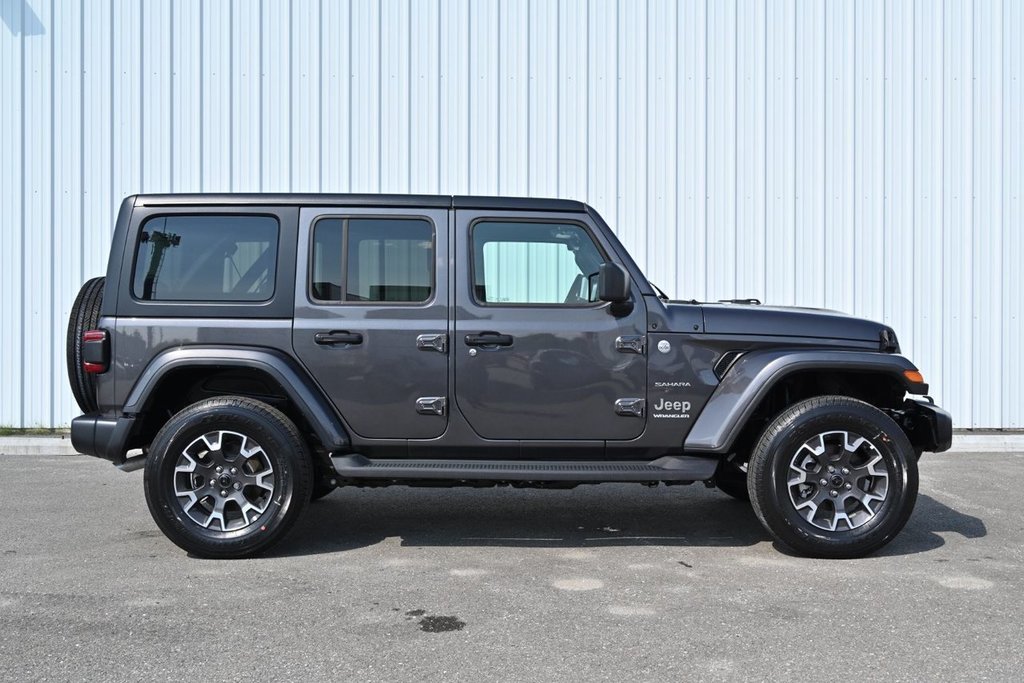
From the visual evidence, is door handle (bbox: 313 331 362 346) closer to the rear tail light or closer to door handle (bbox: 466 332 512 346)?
door handle (bbox: 466 332 512 346)

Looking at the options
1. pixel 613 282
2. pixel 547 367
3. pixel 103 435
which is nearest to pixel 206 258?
pixel 103 435

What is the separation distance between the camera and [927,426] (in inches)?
182

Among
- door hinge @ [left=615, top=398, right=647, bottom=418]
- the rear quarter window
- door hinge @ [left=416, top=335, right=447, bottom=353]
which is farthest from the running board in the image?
the rear quarter window

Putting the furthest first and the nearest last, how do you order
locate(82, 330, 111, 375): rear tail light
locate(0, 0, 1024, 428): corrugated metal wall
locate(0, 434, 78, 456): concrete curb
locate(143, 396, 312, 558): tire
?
locate(0, 0, 1024, 428): corrugated metal wall, locate(0, 434, 78, 456): concrete curb, locate(82, 330, 111, 375): rear tail light, locate(143, 396, 312, 558): tire

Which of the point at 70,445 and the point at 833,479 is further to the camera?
the point at 70,445

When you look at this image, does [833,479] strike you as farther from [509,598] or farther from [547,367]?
[509,598]

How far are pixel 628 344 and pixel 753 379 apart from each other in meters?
0.69

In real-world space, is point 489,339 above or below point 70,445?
above

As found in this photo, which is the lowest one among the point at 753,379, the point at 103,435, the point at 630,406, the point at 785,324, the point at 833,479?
the point at 833,479

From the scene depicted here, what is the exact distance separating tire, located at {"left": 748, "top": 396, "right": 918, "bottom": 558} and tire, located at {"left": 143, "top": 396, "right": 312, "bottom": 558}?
8.14 ft

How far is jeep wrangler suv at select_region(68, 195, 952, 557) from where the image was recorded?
441 centimetres

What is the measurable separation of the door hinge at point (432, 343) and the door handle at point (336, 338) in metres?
0.33

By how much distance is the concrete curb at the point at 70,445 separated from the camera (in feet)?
26.9

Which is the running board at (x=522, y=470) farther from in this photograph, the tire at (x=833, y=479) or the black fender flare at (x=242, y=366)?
the tire at (x=833, y=479)
